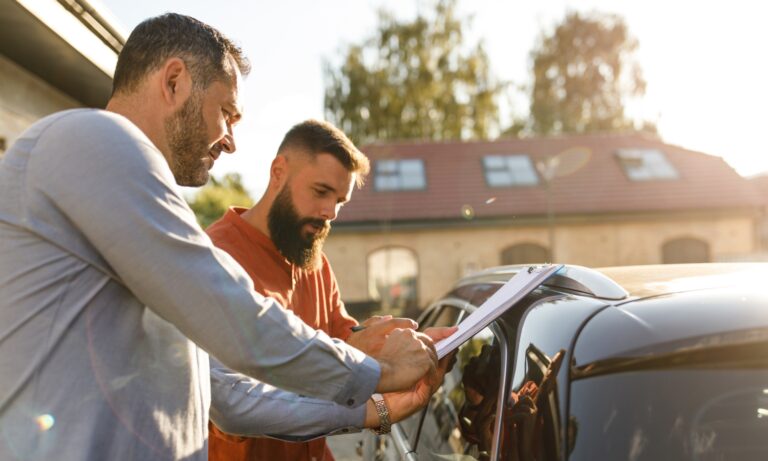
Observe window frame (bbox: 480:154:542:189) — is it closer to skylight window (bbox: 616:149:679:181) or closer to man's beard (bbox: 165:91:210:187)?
skylight window (bbox: 616:149:679:181)

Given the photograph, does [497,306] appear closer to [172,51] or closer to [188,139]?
[188,139]

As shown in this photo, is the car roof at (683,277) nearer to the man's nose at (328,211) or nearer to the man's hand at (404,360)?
the man's hand at (404,360)

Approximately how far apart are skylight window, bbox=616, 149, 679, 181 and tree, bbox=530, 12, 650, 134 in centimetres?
1303

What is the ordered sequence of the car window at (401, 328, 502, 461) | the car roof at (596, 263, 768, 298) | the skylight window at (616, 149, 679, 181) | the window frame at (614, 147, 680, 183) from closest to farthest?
the car roof at (596, 263, 768, 298), the car window at (401, 328, 502, 461), the window frame at (614, 147, 680, 183), the skylight window at (616, 149, 679, 181)

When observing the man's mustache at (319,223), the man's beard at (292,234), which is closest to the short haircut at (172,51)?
the man's beard at (292,234)

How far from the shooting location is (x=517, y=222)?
826 inches

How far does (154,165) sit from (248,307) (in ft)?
1.03

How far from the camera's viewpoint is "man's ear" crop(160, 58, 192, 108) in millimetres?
1525

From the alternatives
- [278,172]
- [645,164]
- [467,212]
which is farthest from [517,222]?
[278,172]

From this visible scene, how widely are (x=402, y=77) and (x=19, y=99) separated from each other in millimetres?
26978

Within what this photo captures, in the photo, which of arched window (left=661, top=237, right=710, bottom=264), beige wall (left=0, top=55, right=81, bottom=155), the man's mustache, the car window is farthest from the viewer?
arched window (left=661, top=237, right=710, bottom=264)

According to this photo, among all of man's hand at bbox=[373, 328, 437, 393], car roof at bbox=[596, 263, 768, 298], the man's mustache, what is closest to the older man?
man's hand at bbox=[373, 328, 437, 393]

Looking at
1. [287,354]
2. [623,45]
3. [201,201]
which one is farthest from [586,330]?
[623,45]

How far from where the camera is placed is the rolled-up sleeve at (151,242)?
1251mm
